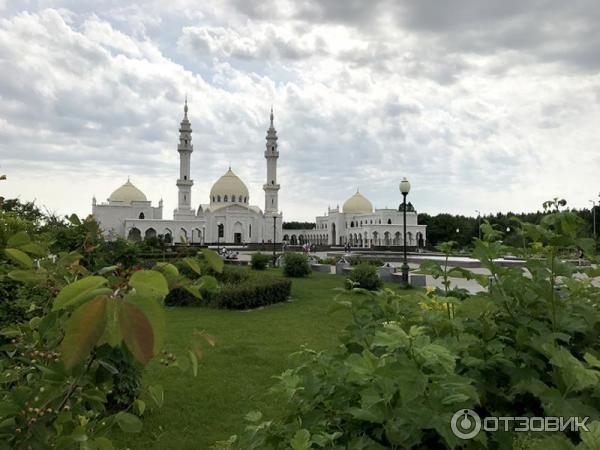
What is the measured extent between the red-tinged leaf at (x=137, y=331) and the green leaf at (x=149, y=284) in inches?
2.4

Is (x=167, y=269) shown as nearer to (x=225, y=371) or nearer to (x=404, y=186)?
(x=225, y=371)

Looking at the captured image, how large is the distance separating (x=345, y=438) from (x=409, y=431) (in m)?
0.35

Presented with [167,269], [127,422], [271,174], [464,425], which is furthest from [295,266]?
[271,174]

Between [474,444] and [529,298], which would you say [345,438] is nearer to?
[474,444]

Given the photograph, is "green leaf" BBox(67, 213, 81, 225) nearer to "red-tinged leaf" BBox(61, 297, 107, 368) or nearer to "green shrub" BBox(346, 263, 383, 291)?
"red-tinged leaf" BBox(61, 297, 107, 368)

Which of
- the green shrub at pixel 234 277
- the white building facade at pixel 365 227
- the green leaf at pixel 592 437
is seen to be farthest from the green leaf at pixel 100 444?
the white building facade at pixel 365 227

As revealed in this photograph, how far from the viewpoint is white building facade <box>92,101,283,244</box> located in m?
66.5

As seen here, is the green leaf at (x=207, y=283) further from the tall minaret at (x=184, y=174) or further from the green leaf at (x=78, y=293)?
the tall minaret at (x=184, y=174)

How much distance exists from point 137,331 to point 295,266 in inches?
814

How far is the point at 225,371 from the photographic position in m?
7.02

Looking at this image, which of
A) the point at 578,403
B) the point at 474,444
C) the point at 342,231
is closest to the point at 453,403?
the point at 474,444

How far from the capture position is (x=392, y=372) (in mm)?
1580

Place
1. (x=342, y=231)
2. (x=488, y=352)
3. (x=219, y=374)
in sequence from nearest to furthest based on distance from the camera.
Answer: (x=488, y=352), (x=219, y=374), (x=342, y=231)

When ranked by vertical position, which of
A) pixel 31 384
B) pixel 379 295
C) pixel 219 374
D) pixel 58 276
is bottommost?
pixel 219 374
